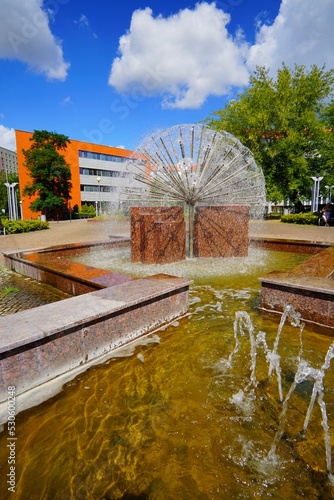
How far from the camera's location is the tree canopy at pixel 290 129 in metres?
24.4

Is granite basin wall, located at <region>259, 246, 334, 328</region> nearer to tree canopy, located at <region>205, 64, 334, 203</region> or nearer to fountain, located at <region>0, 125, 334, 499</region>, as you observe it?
fountain, located at <region>0, 125, 334, 499</region>

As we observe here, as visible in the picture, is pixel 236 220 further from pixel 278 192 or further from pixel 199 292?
pixel 278 192

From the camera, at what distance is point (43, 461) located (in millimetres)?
2068

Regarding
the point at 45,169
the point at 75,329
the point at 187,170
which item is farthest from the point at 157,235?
the point at 45,169

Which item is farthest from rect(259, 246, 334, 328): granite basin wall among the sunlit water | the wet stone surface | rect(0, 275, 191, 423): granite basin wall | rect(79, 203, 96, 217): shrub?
rect(79, 203, 96, 217): shrub

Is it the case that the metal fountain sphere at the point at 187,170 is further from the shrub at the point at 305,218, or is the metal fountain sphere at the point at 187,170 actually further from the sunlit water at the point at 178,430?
the shrub at the point at 305,218

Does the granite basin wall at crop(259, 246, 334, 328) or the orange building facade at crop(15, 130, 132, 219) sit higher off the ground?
the orange building facade at crop(15, 130, 132, 219)

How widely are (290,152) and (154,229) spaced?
2080 centimetres

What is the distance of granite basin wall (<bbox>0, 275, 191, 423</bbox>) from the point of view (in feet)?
8.76

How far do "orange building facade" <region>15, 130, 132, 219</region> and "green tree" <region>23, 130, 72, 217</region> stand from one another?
2161 millimetres

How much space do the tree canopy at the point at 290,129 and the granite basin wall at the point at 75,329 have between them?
2250 cm

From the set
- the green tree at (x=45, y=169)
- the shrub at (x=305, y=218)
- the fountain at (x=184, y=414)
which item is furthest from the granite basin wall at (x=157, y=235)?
the green tree at (x=45, y=169)

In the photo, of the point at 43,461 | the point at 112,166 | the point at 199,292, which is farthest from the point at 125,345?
the point at 112,166

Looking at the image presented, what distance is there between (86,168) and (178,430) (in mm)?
54469
